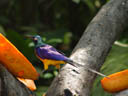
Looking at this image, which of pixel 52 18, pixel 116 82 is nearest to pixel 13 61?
pixel 116 82

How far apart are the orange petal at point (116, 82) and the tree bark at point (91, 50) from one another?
187 mm

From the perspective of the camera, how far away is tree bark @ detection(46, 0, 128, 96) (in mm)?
1498

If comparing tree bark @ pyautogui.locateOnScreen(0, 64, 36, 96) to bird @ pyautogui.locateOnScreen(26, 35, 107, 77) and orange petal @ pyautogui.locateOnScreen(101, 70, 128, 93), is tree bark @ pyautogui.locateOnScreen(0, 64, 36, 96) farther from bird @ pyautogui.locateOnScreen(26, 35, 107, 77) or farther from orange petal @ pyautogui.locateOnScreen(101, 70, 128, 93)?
orange petal @ pyautogui.locateOnScreen(101, 70, 128, 93)

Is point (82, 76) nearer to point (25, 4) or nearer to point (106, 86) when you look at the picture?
point (106, 86)

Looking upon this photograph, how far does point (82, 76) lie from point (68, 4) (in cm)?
333

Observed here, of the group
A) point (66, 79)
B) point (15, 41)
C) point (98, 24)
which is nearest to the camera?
point (66, 79)

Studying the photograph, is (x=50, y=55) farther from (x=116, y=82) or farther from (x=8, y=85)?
(x=116, y=82)

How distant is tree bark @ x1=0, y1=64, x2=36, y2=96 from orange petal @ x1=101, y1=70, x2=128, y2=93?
45 cm

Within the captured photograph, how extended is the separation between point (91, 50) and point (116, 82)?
0.54 metres

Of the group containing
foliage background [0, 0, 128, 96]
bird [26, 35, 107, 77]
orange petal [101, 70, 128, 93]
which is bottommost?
foliage background [0, 0, 128, 96]

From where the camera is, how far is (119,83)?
1368 mm

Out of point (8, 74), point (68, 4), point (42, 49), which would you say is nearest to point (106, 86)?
point (42, 49)

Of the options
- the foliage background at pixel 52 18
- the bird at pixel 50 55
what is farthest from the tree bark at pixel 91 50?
Answer: the foliage background at pixel 52 18

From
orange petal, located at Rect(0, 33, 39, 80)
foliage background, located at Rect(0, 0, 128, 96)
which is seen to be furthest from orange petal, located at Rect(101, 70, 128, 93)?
foliage background, located at Rect(0, 0, 128, 96)
